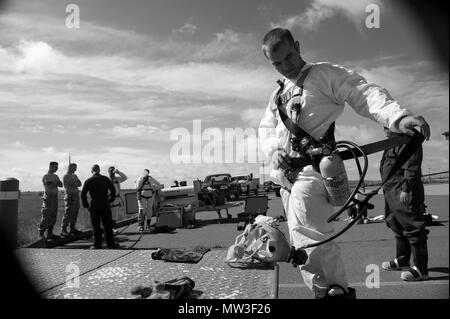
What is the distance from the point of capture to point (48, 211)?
9.22 m

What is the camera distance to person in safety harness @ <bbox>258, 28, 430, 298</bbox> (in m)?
2.60

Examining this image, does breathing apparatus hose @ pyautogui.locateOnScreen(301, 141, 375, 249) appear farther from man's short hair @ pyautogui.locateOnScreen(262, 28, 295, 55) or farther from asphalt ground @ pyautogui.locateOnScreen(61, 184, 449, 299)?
asphalt ground @ pyautogui.locateOnScreen(61, 184, 449, 299)

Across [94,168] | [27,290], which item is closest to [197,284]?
[27,290]

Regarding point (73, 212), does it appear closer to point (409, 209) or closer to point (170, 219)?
point (170, 219)

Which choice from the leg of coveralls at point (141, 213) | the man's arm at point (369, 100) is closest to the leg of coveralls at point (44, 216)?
the leg of coveralls at point (141, 213)

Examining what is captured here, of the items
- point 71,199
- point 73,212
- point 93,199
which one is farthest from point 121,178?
point 93,199

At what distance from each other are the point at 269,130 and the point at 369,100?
87 centimetres

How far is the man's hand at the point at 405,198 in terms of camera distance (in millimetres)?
4617

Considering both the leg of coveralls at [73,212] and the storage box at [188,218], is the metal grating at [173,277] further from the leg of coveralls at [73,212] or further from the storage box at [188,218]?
the storage box at [188,218]

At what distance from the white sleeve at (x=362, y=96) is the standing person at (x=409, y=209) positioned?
179 cm

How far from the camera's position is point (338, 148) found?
2.79m

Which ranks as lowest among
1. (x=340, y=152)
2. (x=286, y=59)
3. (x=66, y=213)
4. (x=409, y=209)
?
(x=66, y=213)

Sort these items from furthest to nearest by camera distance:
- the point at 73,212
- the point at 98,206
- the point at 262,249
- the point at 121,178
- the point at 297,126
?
1. the point at 121,178
2. the point at 73,212
3. the point at 98,206
4. the point at 262,249
5. the point at 297,126
